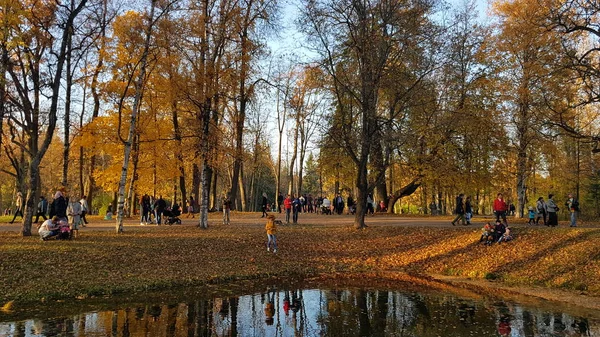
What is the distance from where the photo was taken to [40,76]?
18.8 m

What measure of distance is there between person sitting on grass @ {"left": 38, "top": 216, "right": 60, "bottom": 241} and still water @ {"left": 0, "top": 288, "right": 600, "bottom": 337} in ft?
23.1

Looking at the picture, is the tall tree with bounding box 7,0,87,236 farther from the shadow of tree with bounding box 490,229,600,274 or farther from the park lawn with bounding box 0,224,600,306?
the shadow of tree with bounding box 490,229,600,274

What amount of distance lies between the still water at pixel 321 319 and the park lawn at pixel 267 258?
2.57 m

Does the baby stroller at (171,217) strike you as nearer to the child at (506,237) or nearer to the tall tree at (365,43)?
the tall tree at (365,43)

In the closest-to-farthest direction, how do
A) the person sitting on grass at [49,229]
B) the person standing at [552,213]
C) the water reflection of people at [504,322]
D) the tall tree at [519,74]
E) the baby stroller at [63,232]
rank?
the water reflection of people at [504,322]
the person sitting on grass at [49,229]
the baby stroller at [63,232]
the person standing at [552,213]
the tall tree at [519,74]

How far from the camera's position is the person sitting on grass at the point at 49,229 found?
15992 millimetres

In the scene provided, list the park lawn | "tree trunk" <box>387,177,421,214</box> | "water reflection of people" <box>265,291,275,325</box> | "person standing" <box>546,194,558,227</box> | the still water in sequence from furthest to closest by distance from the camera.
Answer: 1. "tree trunk" <box>387,177,421,214</box>
2. "person standing" <box>546,194,558,227</box>
3. the park lawn
4. "water reflection of people" <box>265,291,275,325</box>
5. the still water

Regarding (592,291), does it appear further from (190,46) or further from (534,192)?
(534,192)

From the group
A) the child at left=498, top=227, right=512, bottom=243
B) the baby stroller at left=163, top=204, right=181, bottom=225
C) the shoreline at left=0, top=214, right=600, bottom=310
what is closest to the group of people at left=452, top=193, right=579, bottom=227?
the child at left=498, top=227, right=512, bottom=243

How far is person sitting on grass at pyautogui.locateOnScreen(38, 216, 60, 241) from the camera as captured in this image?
1599cm

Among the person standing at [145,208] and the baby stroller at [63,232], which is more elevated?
the person standing at [145,208]

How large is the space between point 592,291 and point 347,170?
22.7m

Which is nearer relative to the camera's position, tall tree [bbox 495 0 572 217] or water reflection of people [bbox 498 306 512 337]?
water reflection of people [bbox 498 306 512 337]

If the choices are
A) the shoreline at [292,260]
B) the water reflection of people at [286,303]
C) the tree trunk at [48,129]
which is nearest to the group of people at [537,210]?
the shoreline at [292,260]
